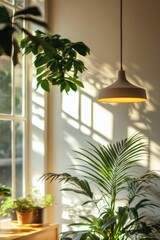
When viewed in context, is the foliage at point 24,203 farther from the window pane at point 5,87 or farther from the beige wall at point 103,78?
the window pane at point 5,87

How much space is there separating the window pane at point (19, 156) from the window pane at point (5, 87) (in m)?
0.22

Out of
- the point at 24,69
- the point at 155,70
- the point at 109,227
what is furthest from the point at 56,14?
the point at 109,227

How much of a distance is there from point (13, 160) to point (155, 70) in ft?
5.21

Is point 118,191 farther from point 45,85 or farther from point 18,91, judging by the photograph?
point 18,91

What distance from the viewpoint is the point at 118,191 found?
3250 millimetres

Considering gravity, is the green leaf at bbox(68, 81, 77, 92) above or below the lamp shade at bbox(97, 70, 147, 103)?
above

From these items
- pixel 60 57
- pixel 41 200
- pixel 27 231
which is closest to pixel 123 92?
pixel 60 57

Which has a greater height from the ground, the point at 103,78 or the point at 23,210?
the point at 103,78

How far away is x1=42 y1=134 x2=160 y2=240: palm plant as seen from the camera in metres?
2.91

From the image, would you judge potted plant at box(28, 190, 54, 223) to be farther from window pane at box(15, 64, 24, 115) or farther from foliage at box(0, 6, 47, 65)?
foliage at box(0, 6, 47, 65)

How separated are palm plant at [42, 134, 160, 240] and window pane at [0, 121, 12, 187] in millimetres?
528

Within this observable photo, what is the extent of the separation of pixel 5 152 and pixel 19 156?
0.70ft

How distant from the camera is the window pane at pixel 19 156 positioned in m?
3.62

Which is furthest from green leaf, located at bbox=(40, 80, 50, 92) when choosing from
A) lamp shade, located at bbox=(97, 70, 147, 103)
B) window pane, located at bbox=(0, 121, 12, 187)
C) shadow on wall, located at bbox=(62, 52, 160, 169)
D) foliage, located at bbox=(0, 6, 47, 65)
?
foliage, located at bbox=(0, 6, 47, 65)
